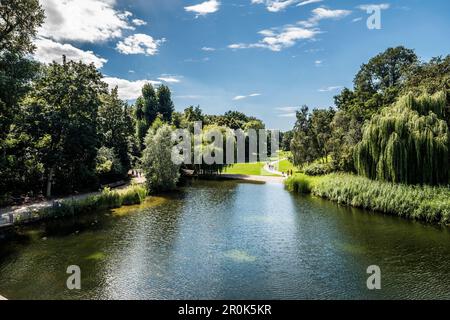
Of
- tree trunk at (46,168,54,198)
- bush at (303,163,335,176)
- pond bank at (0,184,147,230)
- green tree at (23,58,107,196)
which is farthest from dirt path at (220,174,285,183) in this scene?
tree trunk at (46,168,54,198)

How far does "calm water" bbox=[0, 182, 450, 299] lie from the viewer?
1309 centimetres

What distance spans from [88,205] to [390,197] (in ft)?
74.9

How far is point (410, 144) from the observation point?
941 inches

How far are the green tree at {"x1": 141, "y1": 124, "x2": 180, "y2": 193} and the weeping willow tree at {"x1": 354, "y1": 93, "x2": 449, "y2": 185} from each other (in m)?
18.7

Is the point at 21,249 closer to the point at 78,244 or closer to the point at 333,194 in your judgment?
the point at 78,244

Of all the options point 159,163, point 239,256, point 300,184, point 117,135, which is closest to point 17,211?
point 159,163

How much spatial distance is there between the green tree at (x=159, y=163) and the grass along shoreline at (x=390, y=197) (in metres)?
15.2

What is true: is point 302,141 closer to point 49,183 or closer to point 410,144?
point 410,144

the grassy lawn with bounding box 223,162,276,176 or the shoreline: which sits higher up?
the grassy lawn with bounding box 223,162,276,176

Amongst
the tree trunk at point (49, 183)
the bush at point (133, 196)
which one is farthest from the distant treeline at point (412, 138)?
the tree trunk at point (49, 183)

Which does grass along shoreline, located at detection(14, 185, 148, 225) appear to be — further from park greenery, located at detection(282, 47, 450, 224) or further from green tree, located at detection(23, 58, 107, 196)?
park greenery, located at detection(282, 47, 450, 224)

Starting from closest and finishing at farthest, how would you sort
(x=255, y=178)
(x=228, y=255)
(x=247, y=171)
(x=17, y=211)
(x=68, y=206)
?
(x=228, y=255) → (x=17, y=211) → (x=68, y=206) → (x=255, y=178) → (x=247, y=171)

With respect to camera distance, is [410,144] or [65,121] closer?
[410,144]

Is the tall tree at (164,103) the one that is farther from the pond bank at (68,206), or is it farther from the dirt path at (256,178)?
the pond bank at (68,206)
